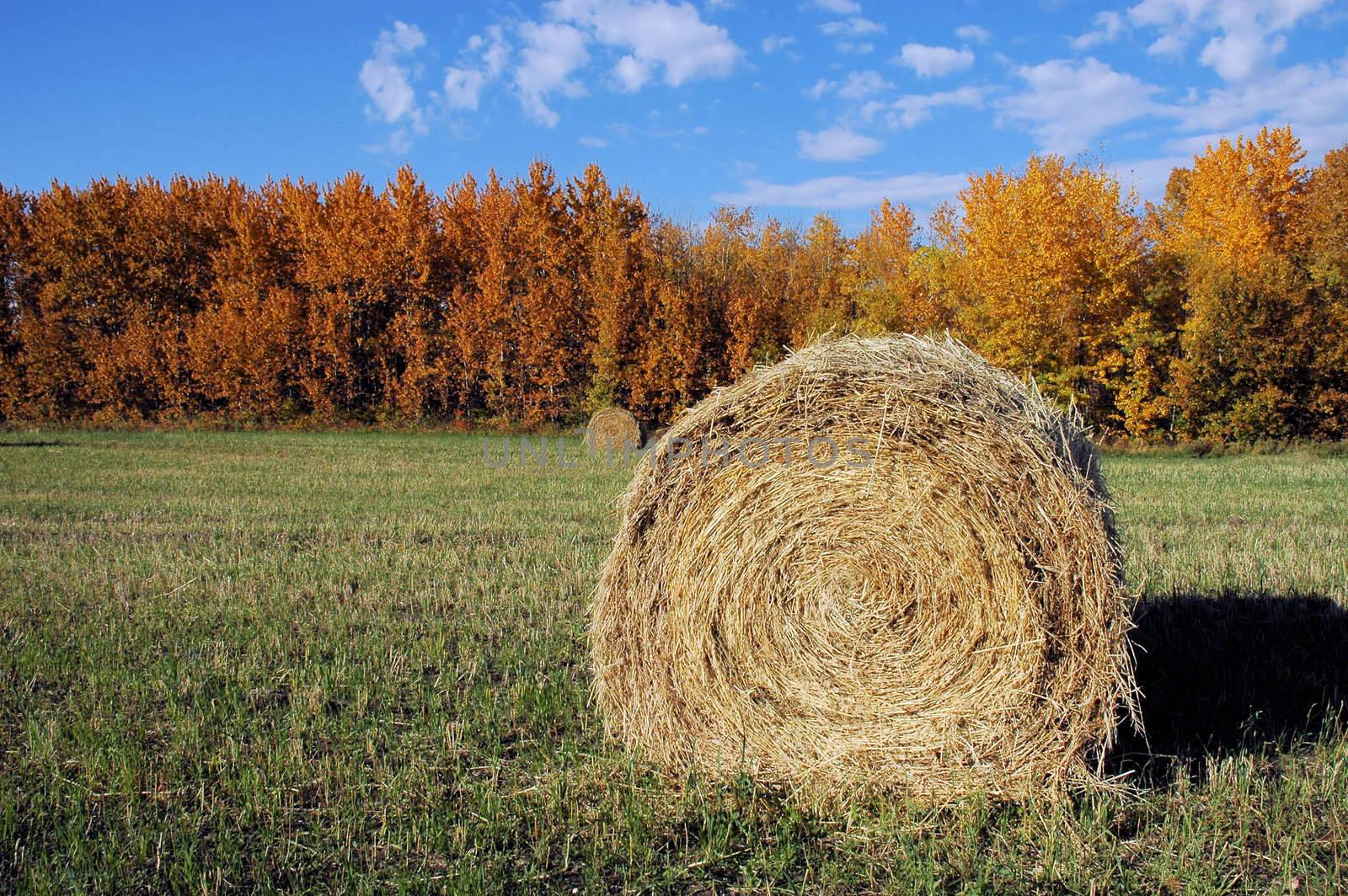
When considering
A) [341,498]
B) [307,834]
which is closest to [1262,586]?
[307,834]

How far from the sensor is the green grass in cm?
355

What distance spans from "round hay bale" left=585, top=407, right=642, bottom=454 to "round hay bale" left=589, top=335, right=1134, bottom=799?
1746cm

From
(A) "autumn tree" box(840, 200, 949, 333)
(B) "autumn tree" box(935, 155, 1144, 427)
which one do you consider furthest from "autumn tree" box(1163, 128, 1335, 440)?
(A) "autumn tree" box(840, 200, 949, 333)

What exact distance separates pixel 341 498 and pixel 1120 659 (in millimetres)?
11370

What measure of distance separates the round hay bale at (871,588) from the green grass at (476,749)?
0.27 metres

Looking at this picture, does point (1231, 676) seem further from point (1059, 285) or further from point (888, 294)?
point (888, 294)

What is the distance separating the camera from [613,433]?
2272cm

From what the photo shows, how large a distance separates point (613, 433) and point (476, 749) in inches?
717

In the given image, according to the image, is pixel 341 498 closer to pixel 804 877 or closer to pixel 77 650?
pixel 77 650

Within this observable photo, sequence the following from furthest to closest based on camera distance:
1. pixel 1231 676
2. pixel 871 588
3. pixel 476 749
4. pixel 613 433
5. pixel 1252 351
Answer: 1. pixel 1252 351
2. pixel 613 433
3. pixel 1231 676
4. pixel 476 749
5. pixel 871 588

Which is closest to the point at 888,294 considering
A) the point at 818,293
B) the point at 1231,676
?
the point at 818,293

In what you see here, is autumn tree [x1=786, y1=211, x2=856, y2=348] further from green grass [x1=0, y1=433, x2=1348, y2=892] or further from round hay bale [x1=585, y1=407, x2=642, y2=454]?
green grass [x1=0, y1=433, x2=1348, y2=892]

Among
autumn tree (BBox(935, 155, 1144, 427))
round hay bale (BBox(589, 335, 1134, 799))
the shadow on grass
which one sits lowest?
the shadow on grass

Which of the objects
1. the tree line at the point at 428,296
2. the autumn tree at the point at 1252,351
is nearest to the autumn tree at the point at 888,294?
the tree line at the point at 428,296
